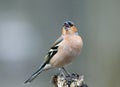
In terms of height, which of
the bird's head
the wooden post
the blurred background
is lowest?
the blurred background

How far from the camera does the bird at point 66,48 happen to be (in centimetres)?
350

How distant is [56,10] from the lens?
5.89 m

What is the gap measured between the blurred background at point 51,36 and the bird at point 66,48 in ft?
6.70

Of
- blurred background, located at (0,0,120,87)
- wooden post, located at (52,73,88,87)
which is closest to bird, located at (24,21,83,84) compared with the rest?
wooden post, located at (52,73,88,87)

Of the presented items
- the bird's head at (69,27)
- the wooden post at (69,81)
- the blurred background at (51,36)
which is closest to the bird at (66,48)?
the bird's head at (69,27)

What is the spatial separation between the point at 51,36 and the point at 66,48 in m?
2.23

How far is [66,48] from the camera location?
11.7ft

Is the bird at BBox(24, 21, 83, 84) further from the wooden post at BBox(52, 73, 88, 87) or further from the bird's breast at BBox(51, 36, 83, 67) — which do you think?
the wooden post at BBox(52, 73, 88, 87)

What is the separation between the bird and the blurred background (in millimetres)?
2043

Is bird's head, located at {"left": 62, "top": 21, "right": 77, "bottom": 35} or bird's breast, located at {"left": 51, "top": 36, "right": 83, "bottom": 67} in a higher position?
bird's head, located at {"left": 62, "top": 21, "right": 77, "bottom": 35}

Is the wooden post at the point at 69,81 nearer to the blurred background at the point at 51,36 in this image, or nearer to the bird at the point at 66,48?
the bird at the point at 66,48

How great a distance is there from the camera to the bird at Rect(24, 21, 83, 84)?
3504 mm

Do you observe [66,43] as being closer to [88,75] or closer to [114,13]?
[88,75]

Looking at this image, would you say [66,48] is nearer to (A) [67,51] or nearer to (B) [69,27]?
(A) [67,51]
